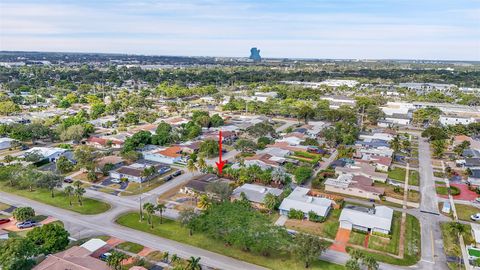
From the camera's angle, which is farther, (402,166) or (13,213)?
(402,166)

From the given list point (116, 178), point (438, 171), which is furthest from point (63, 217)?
point (438, 171)

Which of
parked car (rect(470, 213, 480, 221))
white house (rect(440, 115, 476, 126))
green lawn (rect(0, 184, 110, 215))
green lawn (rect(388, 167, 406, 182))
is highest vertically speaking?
white house (rect(440, 115, 476, 126))

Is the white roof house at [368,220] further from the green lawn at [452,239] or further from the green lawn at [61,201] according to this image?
the green lawn at [61,201]

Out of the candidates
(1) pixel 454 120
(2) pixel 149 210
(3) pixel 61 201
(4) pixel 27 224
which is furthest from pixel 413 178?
(4) pixel 27 224

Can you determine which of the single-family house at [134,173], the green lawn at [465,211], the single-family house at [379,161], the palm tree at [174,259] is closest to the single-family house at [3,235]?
the palm tree at [174,259]

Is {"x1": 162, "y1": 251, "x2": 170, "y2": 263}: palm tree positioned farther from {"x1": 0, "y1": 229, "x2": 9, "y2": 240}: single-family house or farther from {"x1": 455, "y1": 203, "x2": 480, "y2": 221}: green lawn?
{"x1": 455, "y1": 203, "x2": 480, "y2": 221}: green lawn

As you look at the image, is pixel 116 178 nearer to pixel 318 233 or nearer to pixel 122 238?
pixel 122 238

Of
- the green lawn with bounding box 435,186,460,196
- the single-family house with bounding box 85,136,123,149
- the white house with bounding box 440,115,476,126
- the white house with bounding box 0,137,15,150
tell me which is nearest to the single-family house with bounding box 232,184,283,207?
the green lawn with bounding box 435,186,460,196
